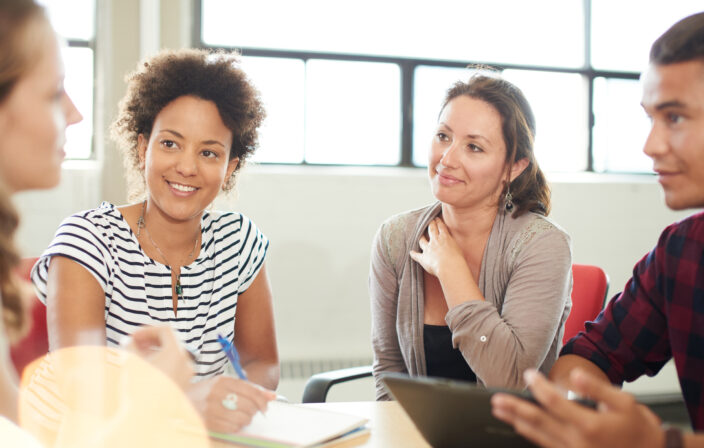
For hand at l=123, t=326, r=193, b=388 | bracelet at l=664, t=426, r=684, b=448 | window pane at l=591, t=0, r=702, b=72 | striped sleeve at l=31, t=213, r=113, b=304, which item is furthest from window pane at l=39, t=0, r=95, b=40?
bracelet at l=664, t=426, r=684, b=448

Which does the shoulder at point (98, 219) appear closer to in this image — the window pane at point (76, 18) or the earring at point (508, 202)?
the earring at point (508, 202)

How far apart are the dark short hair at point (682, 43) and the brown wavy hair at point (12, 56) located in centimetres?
105

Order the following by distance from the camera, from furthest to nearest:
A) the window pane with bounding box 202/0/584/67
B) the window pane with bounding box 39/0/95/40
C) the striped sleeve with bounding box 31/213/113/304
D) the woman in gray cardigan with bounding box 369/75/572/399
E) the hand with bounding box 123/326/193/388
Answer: the window pane with bounding box 202/0/584/67
the window pane with bounding box 39/0/95/40
the woman in gray cardigan with bounding box 369/75/572/399
the striped sleeve with bounding box 31/213/113/304
the hand with bounding box 123/326/193/388

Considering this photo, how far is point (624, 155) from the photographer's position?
3621mm

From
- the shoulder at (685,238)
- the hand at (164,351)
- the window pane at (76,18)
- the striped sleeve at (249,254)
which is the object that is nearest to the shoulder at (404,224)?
the striped sleeve at (249,254)

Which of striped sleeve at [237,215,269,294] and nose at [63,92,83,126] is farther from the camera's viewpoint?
striped sleeve at [237,215,269,294]

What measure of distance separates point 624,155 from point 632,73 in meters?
0.47

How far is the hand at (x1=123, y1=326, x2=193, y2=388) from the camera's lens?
3.22ft

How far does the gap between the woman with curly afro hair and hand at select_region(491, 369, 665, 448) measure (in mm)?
815

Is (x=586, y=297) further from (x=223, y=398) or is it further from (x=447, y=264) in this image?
(x=223, y=398)

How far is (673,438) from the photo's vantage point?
0.77 metres

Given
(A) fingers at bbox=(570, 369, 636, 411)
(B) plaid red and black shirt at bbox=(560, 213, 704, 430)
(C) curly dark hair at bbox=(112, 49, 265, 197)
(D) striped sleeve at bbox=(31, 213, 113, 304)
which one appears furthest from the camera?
(C) curly dark hair at bbox=(112, 49, 265, 197)

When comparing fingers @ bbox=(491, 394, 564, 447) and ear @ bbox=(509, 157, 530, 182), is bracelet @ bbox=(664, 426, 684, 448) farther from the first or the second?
ear @ bbox=(509, 157, 530, 182)

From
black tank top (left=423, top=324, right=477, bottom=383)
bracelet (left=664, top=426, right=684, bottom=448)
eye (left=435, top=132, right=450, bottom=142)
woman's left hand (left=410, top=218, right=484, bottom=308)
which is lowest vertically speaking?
black tank top (left=423, top=324, right=477, bottom=383)
